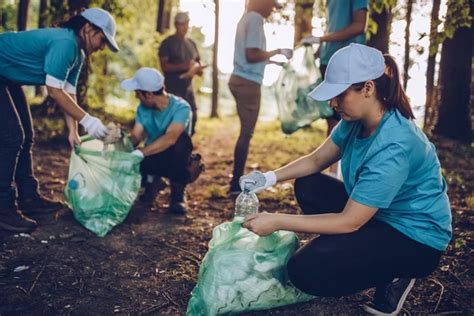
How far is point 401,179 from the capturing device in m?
2.05

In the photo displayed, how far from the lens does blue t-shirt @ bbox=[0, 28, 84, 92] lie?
3.08 meters

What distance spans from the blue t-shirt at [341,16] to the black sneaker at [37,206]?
2.46 meters

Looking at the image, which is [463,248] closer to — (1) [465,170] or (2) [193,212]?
(2) [193,212]

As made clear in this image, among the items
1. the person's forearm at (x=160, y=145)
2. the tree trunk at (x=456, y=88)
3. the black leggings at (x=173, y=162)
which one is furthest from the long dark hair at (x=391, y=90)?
the tree trunk at (x=456, y=88)

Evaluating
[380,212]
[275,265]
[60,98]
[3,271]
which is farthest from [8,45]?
[380,212]

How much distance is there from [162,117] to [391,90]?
6.88ft

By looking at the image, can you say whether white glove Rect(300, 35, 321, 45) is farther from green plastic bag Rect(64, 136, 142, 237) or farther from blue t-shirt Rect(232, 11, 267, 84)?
green plastic bag Rect(64, 136, 142, 237)

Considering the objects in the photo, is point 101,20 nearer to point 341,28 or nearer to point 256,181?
point 256,181

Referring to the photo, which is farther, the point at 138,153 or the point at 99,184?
the point at 138,153

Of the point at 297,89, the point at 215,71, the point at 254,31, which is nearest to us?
the point at 254,31

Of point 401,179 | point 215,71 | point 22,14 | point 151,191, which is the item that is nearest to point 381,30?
point 151,191

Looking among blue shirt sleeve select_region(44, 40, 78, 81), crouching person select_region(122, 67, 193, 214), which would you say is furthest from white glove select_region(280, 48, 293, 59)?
blue shirt sleeve select_region(44, 40, 78, 81)

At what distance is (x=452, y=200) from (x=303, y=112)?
1.50m

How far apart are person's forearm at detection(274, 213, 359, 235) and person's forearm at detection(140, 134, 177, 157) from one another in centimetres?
169
